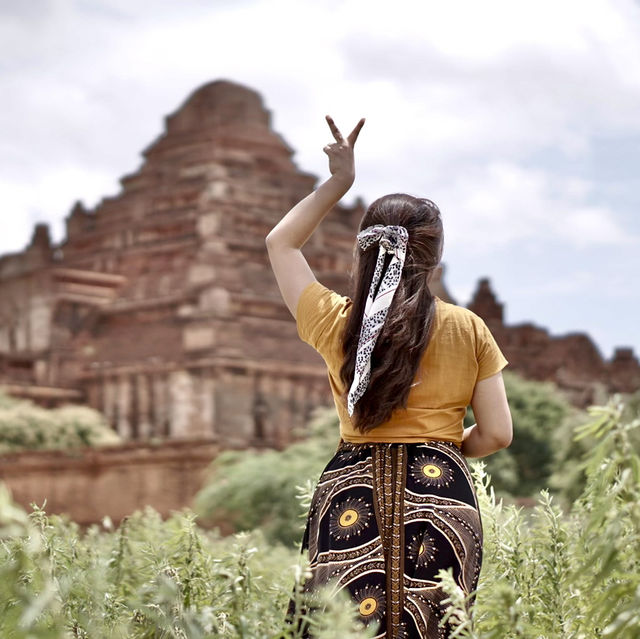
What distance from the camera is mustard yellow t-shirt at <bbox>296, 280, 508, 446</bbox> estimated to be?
400 centimetres

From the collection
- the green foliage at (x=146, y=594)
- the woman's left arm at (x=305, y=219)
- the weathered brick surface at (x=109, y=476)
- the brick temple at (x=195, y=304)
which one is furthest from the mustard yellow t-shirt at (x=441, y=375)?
the brick temple at (x=195, y=304)

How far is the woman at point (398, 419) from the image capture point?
382 centimetres

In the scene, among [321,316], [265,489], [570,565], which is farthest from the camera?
[265,489]

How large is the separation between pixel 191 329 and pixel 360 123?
1327 inches

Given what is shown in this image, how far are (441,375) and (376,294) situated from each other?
1.04 feet

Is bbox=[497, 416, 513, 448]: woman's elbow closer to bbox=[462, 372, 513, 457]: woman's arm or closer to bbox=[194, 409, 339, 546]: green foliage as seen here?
bbox=[462, 372, 513, 457]: woman's arm

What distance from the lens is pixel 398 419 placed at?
400cm

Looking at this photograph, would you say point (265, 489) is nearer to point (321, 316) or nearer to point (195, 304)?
point (195, 304)

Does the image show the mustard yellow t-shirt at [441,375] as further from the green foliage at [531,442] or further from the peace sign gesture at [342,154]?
the green foliage at [531,442]

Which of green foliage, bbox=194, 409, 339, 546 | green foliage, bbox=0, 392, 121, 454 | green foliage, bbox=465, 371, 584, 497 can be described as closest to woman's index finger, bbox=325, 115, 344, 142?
green foliage, bbox=194, 409, 339, 546

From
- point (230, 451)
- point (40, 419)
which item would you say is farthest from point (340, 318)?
point (40, 419)

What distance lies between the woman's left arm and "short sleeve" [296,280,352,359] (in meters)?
0.06

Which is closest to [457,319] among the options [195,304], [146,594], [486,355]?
[486,355]

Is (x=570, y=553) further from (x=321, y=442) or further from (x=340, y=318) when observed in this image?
(x=321, y=442)
